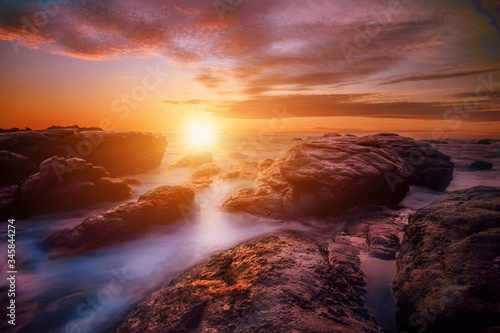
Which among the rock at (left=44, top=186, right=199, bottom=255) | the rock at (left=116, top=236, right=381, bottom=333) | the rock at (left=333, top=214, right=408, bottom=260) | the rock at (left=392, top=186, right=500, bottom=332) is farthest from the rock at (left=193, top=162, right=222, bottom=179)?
the rock at (left=392, top=186, right=500, bottom=332)

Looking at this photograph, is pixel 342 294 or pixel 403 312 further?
pixel 342 294

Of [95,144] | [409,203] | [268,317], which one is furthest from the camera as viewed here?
[95,144]

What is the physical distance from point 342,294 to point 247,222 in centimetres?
499

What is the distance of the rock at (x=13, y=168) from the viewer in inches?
386

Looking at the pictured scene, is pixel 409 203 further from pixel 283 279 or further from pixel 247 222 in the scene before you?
pixel 283 279

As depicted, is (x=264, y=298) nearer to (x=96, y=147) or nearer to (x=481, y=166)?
(x=96, y=147)

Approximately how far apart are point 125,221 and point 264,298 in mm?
6291

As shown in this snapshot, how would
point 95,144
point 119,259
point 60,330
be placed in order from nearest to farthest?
point 60,330 < point 119,259 < point 95,144

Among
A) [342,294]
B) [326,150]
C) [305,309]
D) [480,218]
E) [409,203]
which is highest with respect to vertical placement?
[326,150]

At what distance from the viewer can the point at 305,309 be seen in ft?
10.1

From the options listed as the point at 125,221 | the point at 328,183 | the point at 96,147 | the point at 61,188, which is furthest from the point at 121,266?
the point at 96,147

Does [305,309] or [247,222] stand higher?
[305,309]

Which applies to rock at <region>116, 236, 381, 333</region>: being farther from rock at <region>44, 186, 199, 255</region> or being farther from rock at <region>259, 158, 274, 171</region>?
rock at <region>259, 158, 274, 171</region>

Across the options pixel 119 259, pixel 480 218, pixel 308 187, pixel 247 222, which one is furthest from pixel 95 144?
pixel 480 218
